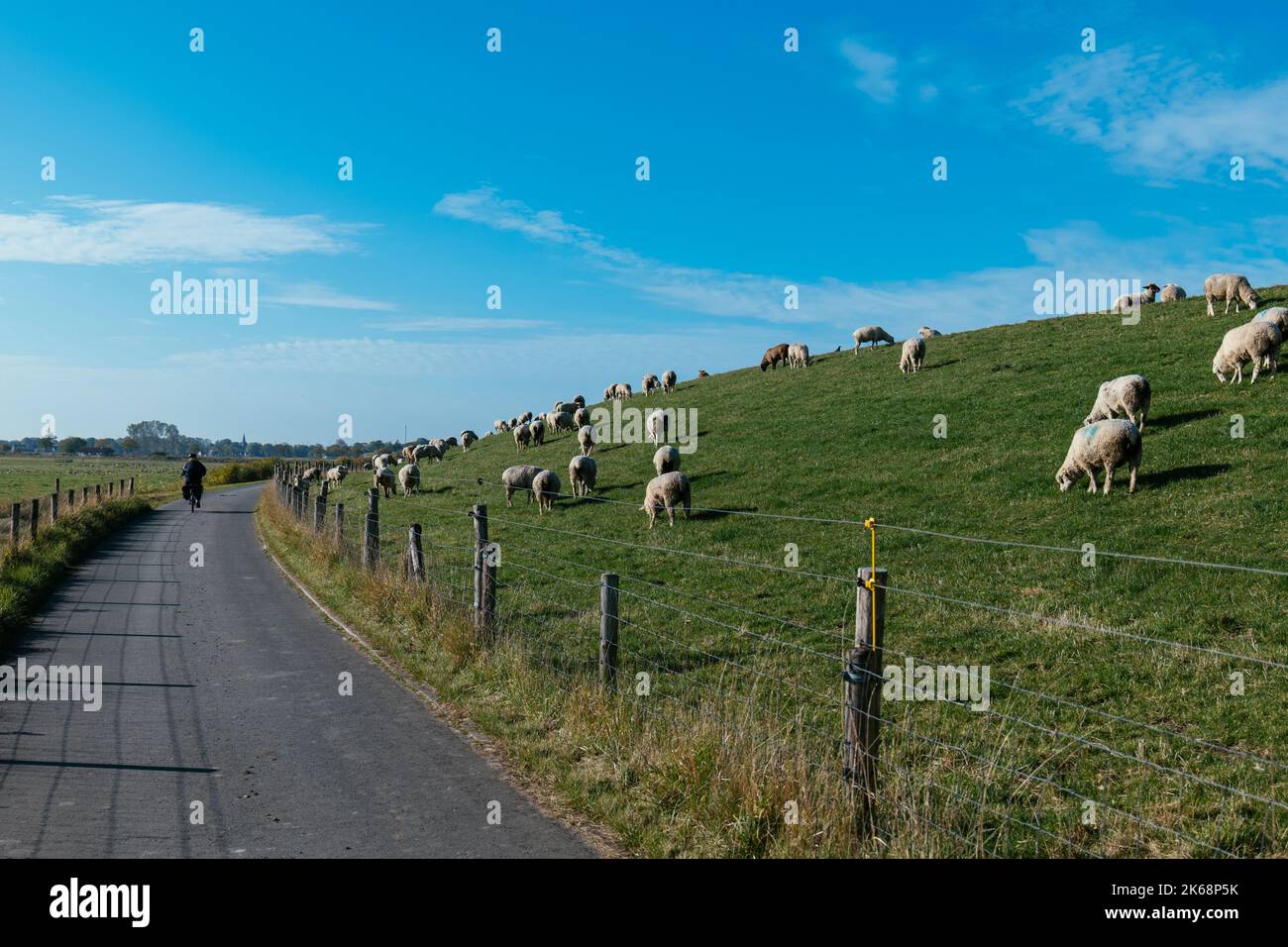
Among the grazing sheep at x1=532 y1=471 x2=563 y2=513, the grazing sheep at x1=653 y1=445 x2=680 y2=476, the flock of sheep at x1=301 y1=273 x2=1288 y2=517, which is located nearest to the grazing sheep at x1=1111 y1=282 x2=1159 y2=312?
the flock of sheep at x1=301 y1=273 x2=1288 y2=517

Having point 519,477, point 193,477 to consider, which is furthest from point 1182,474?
point 193,477

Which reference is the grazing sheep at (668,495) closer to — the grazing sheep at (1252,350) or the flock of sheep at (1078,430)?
the flock of sheep at (1078,430)

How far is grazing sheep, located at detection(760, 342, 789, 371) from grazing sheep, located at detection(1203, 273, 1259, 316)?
2718 cm

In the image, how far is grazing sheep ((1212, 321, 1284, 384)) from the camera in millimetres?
24516

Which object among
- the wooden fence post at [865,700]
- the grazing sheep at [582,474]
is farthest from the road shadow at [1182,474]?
the grazing sheep at [582,474]

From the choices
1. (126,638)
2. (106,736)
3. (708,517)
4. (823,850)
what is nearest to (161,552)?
(126,638)

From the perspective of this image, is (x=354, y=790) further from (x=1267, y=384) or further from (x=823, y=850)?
(x=1267, y=384)

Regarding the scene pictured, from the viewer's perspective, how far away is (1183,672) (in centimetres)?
A: 964

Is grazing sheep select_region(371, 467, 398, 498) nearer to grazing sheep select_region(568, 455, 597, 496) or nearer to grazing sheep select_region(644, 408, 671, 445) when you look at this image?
grazing sheep select_region(644, 408, 671, 445)

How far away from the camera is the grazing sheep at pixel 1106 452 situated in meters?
18.4

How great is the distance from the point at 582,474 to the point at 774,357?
31658 mm

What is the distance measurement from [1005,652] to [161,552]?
23.6m

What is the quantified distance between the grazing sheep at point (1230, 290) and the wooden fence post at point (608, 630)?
118 ft

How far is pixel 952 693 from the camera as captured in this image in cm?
1001
